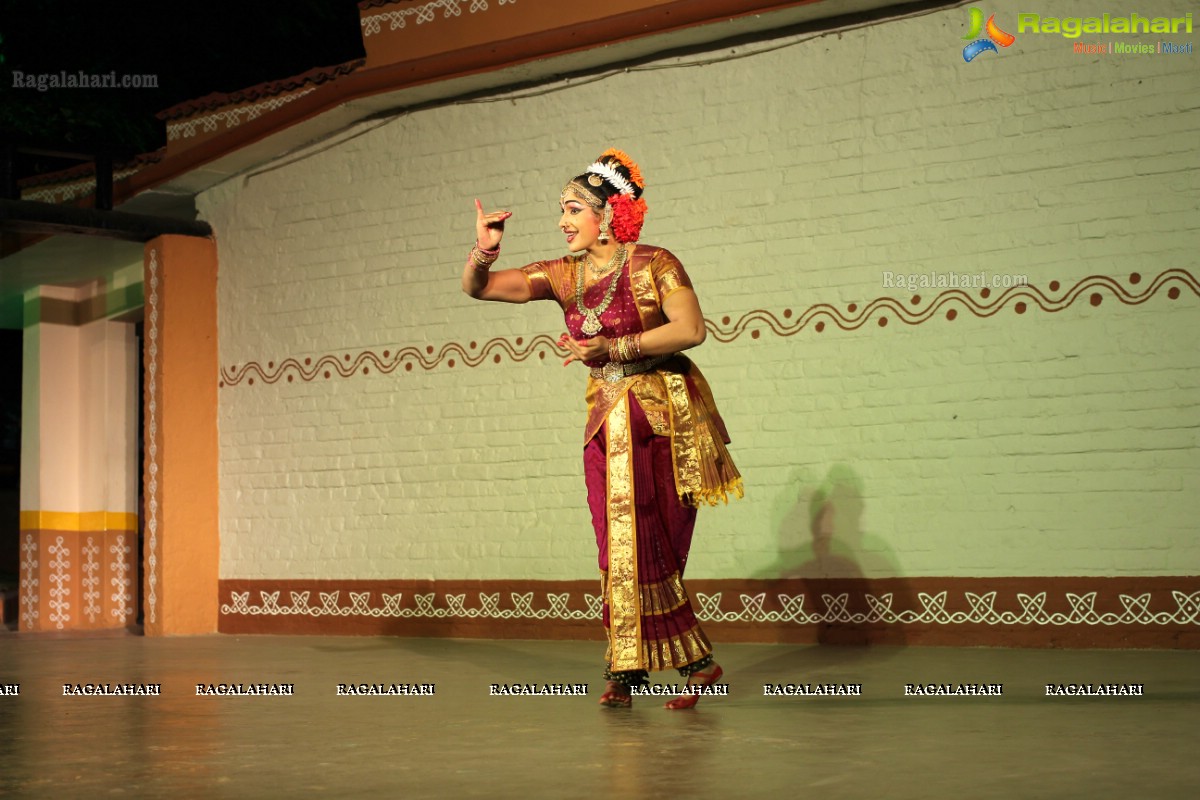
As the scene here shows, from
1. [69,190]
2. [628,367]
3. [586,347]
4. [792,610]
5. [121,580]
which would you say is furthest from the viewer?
[121,580]

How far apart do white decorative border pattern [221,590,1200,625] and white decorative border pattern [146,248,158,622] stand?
0.53 meters

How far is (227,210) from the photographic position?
10477 mm

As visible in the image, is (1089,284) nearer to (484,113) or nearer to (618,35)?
(618,35)

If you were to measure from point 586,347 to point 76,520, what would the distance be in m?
8.57

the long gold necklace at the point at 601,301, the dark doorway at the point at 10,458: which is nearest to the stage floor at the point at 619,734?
the long gold necklace at the point at 601,301

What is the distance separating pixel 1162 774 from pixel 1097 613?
3677 mm

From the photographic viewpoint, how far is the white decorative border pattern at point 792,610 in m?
6.93

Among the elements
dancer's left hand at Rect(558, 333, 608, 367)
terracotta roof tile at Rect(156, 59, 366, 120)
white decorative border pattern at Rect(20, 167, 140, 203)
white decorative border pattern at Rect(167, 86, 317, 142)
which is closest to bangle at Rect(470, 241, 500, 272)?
dancer's left hand at Rect(558, 333, 608, 367)

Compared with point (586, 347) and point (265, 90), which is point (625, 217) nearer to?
point (586, 347)

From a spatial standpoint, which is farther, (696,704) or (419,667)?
(419,667)

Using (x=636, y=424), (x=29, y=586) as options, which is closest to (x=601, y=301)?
(x=636, y=424)

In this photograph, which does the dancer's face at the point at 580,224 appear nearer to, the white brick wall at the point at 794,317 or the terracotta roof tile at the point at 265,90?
the white brick wall at the point at 794,317

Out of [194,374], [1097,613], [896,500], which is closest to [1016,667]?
[1097,613]

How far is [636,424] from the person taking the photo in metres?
5.11
